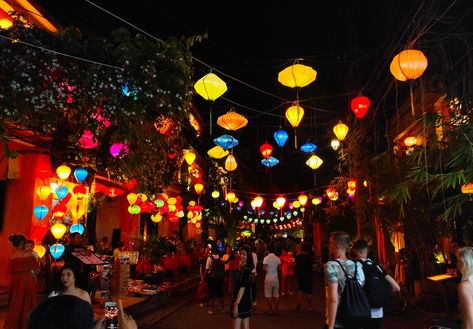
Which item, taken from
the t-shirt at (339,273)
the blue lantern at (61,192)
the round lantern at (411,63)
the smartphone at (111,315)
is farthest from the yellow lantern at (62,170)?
the t-shirt at (339,273)

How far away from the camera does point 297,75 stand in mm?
9695

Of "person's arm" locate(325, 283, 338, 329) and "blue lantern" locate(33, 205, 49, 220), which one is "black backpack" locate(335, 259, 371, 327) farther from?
"blue lantern" locate(33, 205, 49, 220)

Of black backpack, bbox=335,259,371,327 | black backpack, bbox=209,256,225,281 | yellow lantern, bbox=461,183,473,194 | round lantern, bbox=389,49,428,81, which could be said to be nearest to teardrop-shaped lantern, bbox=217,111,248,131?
black backpack, bbox=209,256,225,281

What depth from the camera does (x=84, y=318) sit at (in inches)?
126

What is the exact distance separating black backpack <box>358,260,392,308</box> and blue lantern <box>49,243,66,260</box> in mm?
8847

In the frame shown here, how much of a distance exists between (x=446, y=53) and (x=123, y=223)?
1563 centimetres

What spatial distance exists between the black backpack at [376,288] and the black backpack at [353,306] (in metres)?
0.24

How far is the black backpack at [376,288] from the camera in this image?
5039mm

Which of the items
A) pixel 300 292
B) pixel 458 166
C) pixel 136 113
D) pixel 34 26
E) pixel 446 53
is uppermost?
pixel 446 53

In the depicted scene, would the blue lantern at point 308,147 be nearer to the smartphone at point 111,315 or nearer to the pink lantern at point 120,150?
the pink lantern at point 120,150

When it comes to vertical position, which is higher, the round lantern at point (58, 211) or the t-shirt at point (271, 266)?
the round lantern at point (58, 211)

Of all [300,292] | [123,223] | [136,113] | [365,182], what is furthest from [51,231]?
[365,182]

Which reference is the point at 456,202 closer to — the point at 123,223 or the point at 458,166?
the point at 458,166

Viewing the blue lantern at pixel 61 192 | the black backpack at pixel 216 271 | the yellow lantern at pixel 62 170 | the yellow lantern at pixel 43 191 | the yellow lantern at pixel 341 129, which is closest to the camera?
the yellow lantern at pixel 62 170
